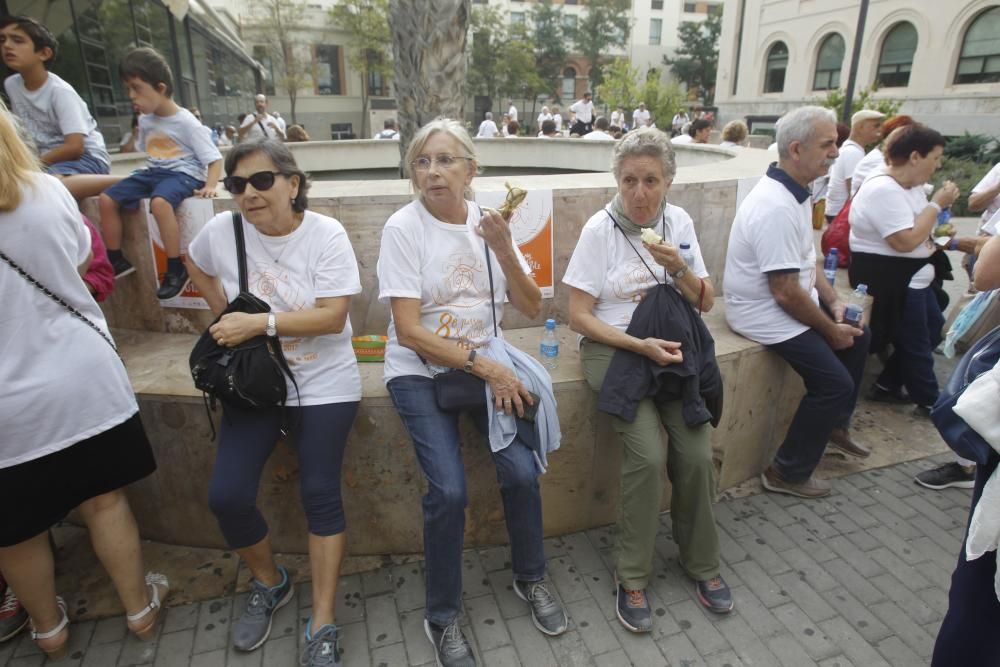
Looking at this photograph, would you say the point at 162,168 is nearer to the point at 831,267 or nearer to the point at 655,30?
the point at 831,267

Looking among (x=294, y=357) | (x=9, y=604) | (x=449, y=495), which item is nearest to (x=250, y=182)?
(x=294, y=357)

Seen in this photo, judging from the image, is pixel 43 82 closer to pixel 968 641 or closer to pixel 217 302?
pixel 217 302

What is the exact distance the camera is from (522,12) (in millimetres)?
52469

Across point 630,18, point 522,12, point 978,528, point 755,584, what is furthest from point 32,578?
point 630,18

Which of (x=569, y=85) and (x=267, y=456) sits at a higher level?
(x=569, y=85)

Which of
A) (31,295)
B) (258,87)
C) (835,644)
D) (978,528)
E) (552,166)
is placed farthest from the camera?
(258,87)

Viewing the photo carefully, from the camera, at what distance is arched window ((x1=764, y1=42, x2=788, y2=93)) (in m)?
32.8

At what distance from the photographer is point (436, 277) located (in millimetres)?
2480

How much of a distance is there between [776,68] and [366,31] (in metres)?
23.5

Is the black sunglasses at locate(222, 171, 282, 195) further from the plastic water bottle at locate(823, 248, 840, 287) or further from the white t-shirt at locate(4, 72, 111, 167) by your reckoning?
the plastic water bottle at locate(823, 248, 840, 287)

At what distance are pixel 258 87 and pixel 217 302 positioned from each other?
122 ft

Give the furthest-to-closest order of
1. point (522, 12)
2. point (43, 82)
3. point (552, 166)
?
point (522, 12)
point (552, 166)
point (43, 82)

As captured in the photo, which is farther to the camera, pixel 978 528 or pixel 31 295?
pixel 31 295

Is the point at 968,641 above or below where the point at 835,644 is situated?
above
